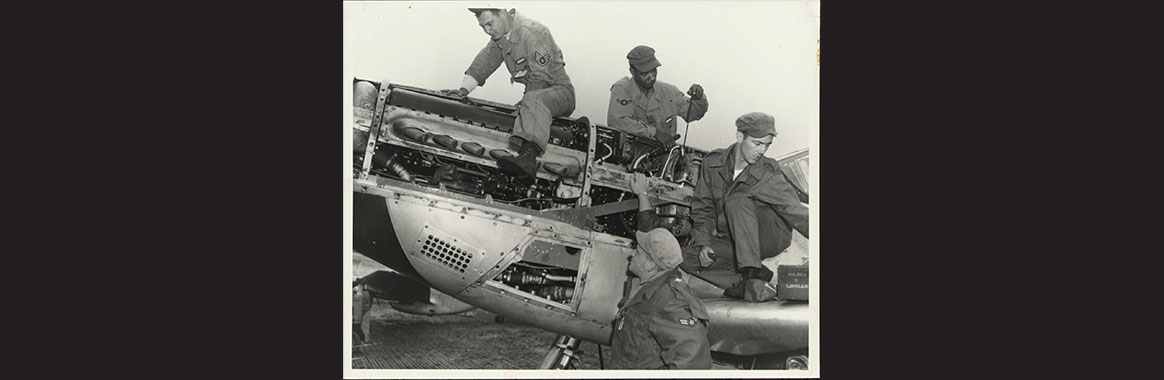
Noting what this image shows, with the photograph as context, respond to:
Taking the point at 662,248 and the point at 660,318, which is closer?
the point at 660,318

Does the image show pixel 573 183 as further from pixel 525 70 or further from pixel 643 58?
pixel 643 58

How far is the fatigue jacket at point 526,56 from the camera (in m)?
7.64

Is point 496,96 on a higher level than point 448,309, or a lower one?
higher

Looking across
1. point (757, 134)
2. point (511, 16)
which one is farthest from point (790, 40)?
point (511, 16)

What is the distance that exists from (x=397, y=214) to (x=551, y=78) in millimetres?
1290

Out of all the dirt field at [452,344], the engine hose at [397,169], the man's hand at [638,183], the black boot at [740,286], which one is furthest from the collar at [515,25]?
the black boot at [740,286]

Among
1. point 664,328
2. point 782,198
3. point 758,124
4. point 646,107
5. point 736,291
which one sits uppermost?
point 646,107

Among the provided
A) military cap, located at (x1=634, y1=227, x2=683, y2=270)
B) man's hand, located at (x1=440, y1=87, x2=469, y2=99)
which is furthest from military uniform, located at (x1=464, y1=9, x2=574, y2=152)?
military cap, located at (x1=634, y1=227, x2=683, y2=270)

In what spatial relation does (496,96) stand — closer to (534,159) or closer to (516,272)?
(534,159)

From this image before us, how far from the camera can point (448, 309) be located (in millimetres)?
7652

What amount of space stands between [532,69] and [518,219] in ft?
3.12

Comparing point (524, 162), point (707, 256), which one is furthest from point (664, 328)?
point (524, 162)

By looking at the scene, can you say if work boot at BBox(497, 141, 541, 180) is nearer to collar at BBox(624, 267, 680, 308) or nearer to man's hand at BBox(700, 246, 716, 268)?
collar at BBox(624, 267, 680, 308)

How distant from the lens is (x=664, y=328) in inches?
284
